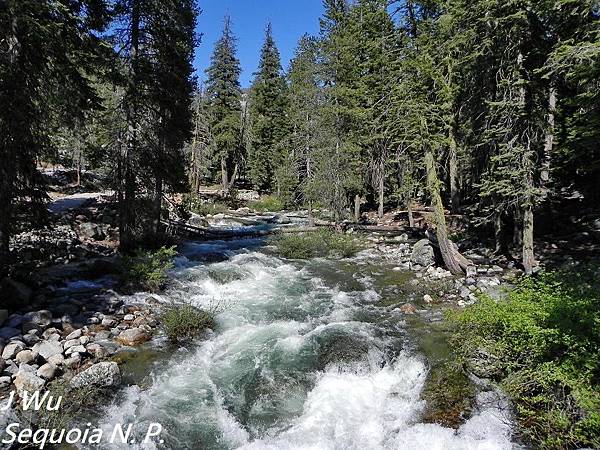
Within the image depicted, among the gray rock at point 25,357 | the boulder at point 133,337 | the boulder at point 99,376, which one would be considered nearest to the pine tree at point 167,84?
the boulder at point 133,337

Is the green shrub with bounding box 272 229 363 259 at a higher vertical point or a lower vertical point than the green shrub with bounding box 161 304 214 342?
higher

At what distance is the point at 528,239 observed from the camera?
42.7ft

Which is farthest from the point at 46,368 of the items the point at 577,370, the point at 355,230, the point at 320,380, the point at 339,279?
the point at 355,230

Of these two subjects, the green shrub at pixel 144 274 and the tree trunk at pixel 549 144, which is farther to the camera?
the tree trunk at pixel 549 144

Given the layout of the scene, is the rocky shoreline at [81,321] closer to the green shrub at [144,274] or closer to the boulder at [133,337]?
the boulder at [133,337]

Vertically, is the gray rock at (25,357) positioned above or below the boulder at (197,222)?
below

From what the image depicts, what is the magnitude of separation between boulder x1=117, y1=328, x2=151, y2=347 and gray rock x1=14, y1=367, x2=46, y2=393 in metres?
2.21

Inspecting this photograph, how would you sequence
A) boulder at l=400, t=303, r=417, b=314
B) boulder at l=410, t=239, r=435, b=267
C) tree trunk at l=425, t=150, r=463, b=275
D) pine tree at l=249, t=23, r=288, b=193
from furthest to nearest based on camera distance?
pine tree at l=249, t=23, r=288, b=193
boulder at l=410, t=239, r=435, b=267
tree trunk at l=425, t=150, r=463, b=275
boulder at l=400, t=303, r=417, b=314

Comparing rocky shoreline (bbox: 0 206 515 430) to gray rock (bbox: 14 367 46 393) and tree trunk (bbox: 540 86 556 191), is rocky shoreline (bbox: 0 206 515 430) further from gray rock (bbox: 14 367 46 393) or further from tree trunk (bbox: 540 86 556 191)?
tree trunk (bbox: 540 86 556 191)

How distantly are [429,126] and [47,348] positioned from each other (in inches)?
535

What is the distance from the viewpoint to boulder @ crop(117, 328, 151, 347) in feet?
29.7

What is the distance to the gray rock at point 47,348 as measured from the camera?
24.9ft

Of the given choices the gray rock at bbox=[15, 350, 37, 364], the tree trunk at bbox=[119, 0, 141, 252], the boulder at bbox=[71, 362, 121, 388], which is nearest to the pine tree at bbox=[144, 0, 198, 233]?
the tree trunk at bbox=[119, 0, 141, 252]

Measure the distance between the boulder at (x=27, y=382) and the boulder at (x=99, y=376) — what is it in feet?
1.76
